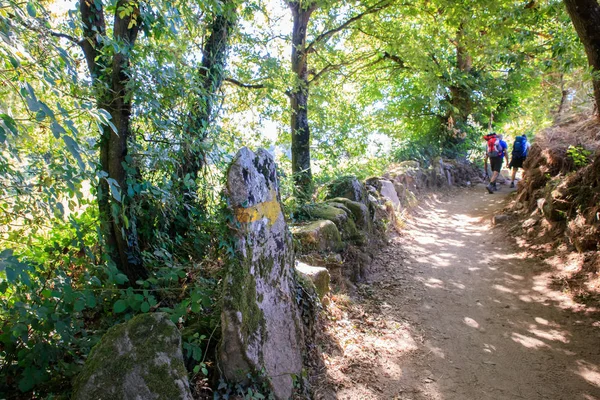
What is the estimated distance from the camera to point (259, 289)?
3031 mm

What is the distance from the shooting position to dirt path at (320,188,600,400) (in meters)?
3.51

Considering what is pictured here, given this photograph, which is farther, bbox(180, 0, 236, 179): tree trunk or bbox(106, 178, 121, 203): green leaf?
bbox(180, 0, 236, 179): tree trunk

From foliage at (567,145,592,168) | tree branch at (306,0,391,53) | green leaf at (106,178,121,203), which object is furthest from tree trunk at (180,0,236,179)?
foliage at (567,145,592,168)

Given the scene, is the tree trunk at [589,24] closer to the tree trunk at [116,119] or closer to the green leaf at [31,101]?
the tree trunk at [116,119]

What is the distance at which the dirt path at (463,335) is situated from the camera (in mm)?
3508

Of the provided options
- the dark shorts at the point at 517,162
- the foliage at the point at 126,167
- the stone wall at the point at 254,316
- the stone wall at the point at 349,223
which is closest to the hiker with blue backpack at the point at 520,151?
the dark shorts at the point at 517,162

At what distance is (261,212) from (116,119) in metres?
1.56

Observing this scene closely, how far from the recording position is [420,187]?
1245 cm

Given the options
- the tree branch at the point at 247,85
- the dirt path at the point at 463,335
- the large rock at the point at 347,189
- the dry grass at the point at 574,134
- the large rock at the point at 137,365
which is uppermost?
the tree branch at the point at 247,85

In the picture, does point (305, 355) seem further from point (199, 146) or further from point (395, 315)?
point (199, 146)

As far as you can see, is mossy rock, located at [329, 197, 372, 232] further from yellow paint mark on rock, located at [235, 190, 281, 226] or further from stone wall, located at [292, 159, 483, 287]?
yellow paint mark on rock, located at [235, 190, 281, 226]

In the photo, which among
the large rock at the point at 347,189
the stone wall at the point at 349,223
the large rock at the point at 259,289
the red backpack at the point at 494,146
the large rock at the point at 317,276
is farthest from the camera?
the red backpack at the point at 494,146

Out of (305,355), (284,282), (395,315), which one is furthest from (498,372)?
(284,282)

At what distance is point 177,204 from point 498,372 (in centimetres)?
383
